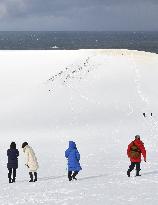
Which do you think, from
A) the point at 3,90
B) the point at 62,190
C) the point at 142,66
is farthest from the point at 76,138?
the point at 142,66

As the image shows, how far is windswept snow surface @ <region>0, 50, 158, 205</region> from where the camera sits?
1142 cm

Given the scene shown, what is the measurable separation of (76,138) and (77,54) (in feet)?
87.9

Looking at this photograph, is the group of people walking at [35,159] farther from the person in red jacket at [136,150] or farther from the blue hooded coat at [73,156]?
the person in red jacket at [136,150]

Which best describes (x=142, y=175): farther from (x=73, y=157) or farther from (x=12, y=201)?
(x=12, y=201)

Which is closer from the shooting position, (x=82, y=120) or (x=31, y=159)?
(x=31, y=159)

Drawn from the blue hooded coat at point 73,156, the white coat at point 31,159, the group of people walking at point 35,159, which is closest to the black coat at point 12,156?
the group of people walking at point 35,159

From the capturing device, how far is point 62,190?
1152 cm

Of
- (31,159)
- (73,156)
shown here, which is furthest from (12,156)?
(73,156)

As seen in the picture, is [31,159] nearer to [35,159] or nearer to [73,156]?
[35,159]

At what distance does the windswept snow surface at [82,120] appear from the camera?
1142 centimetres

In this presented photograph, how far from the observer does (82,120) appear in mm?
29453

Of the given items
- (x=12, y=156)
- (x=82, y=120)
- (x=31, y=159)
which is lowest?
(x=31, y=159)

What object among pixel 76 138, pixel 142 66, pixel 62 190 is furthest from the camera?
pixel 142 66

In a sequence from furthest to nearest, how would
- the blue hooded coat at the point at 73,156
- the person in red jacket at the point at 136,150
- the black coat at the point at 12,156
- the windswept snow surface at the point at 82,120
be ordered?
the black coat at the point at 12,156, the person in red jacket at the point at 136,150, the blue hooded coat at the point at 73,156, the windswept snow surface at the point at 82,120
